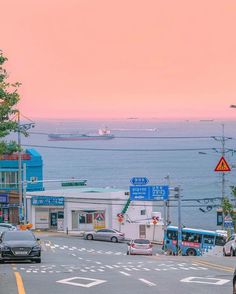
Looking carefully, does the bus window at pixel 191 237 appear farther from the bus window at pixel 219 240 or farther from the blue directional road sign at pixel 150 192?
the blue directional road sign at pixel 150 192

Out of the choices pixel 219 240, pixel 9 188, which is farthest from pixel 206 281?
pixel 9 188

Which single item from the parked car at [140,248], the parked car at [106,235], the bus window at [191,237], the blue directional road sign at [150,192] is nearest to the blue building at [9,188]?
the parked car at [106,235]

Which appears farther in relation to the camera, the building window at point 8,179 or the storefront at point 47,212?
the building window at point 8,179

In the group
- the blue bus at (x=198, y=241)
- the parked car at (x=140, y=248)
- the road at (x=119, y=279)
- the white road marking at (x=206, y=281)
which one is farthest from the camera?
the blue bus at (x=198, y=241)

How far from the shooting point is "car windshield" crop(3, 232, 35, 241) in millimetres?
33688

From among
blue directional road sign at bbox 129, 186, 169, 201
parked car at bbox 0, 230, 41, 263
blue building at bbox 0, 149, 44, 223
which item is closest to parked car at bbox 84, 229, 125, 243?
blue building at bbox 0, 149, 44, 223

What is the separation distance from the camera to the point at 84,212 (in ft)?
327

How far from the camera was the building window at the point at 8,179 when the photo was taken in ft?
340

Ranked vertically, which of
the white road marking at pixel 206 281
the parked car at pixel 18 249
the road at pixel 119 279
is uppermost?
the parked car at pixel 18 249

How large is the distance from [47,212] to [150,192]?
109 feet

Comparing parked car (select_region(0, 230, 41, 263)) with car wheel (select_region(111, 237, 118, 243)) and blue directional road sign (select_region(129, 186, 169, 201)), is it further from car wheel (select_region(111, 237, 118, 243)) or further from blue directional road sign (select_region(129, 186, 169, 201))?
car wheel (select_region(111, 237, 118, 243))

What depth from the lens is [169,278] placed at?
79.8ft

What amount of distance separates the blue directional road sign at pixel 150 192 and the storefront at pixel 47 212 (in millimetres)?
30359

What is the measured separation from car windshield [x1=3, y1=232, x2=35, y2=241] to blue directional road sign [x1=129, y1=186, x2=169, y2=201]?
3441 cm
